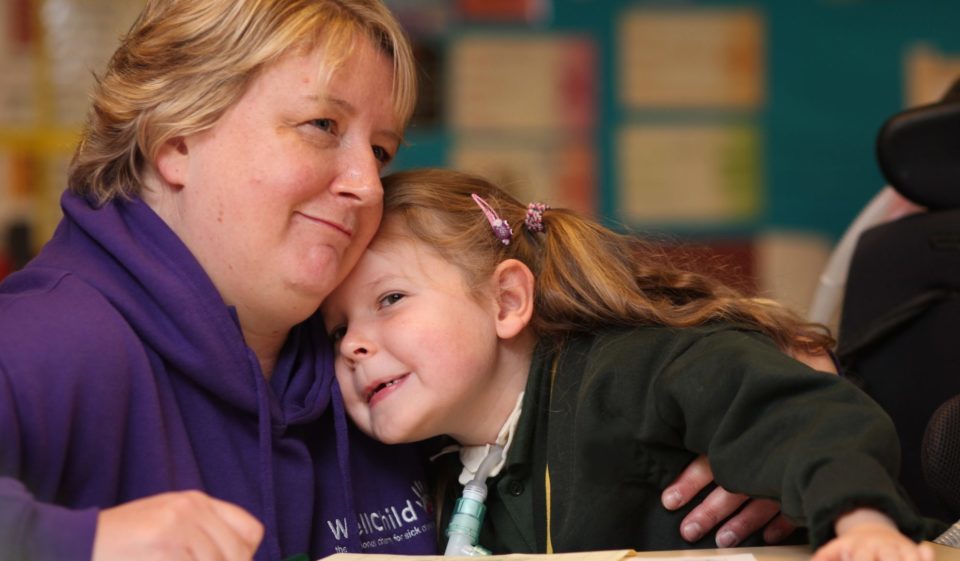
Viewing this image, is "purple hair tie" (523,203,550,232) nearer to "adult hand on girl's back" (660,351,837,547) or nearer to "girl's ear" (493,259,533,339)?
"girl's ear" (493,259,533,339)

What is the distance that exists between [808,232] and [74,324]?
102 inches

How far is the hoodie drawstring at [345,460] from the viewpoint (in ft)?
4.55

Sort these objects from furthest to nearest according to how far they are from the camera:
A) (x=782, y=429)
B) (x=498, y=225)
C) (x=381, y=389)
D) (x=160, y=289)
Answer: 1. (x=498, y=225)
2. (x=381, y=389)
3. (x=160, y=289)
4. (x=782, y=429)

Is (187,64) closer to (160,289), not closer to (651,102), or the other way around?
(160,289)

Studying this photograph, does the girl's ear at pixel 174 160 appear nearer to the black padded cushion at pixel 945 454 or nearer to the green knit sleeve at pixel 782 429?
the green knit sleeve at pixel 782 429

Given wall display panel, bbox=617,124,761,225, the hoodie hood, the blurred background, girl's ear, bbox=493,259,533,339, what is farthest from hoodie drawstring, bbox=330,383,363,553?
wall display panel, bbox=617,124,761,225

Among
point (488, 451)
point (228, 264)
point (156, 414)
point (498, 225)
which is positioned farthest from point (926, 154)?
point (156, 414)

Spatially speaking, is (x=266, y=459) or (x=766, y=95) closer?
(x=266, y=459)

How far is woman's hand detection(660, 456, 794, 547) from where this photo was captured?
1309mm

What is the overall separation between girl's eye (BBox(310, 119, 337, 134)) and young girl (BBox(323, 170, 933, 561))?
203 mm

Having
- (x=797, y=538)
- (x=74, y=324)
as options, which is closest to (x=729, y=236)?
(x=797, y=538)

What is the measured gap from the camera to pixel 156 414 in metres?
1.19

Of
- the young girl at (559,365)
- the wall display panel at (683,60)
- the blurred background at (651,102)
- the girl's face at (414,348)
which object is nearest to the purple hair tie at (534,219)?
the young girl at (559,365)

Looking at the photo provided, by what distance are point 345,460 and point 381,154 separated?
388 millimetres
